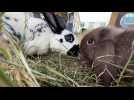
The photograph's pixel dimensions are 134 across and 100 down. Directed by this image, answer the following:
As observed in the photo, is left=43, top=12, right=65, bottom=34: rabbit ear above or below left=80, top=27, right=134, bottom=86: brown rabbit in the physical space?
above

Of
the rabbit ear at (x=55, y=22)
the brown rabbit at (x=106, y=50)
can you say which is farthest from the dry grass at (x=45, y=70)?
the rabbit ear at (x=55, y=22)

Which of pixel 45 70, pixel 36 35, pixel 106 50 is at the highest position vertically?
pixel 36 35

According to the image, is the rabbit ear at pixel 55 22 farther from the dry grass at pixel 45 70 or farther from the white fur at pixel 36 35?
the dry grass at pixel 45 70

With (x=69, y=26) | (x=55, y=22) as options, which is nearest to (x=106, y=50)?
(x=69, y=26)

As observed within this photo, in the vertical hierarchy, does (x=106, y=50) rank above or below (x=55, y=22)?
below

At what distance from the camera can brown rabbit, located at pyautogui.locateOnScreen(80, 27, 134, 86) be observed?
3.64 metres

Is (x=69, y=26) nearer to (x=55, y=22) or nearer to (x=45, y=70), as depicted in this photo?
(x=55, y=22)

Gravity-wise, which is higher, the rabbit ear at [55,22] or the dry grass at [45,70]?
the rabbit ear at [55,22]

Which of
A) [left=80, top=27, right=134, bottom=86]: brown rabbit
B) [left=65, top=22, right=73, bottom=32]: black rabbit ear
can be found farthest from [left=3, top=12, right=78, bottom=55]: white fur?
[left=80, top=27, right=134, bottom=86]: brown rabbit

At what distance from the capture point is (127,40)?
12.1ft

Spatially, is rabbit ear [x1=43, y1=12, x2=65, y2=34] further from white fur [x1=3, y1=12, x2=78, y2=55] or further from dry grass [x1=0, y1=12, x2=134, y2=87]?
dry grass [x1=0, y1=12, x2=134, y2=87]

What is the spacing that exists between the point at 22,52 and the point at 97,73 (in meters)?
0.59

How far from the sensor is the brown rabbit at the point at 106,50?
143 inches

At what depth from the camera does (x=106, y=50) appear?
369 centimetres
